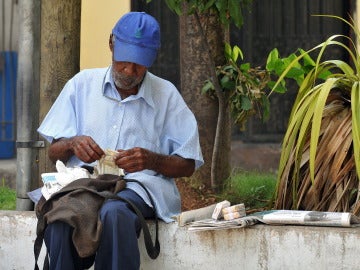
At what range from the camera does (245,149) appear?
9820 millimetres

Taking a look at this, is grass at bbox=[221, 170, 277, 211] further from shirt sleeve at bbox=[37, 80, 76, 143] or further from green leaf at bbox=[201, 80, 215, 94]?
shirt sleeve at bbox=[37, 80, 76, 143]

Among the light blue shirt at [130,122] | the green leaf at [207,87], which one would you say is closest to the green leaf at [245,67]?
the green leaf at [207,87]

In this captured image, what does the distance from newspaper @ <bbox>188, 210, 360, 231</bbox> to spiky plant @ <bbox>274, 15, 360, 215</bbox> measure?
0.30m

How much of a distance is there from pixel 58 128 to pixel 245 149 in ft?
14.8

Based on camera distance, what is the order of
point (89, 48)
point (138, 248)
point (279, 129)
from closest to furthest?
point (138, 248) < point (89, 48) < point (279, 129)

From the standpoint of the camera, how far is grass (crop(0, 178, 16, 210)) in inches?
302

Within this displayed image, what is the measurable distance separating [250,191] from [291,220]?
1.99m

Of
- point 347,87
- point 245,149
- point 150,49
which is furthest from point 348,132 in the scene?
point 245,149

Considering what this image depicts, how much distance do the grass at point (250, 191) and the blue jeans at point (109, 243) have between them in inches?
65.9

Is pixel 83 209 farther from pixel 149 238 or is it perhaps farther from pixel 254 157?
pixel 254 157

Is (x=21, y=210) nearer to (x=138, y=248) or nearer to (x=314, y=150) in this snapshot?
(x=138, y=248)

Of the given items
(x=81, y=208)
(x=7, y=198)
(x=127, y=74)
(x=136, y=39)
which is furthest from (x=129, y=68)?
(x=7, y=198)

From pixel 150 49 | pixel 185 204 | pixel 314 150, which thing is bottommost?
pixel 185 204

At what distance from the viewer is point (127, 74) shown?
17.6 ft
